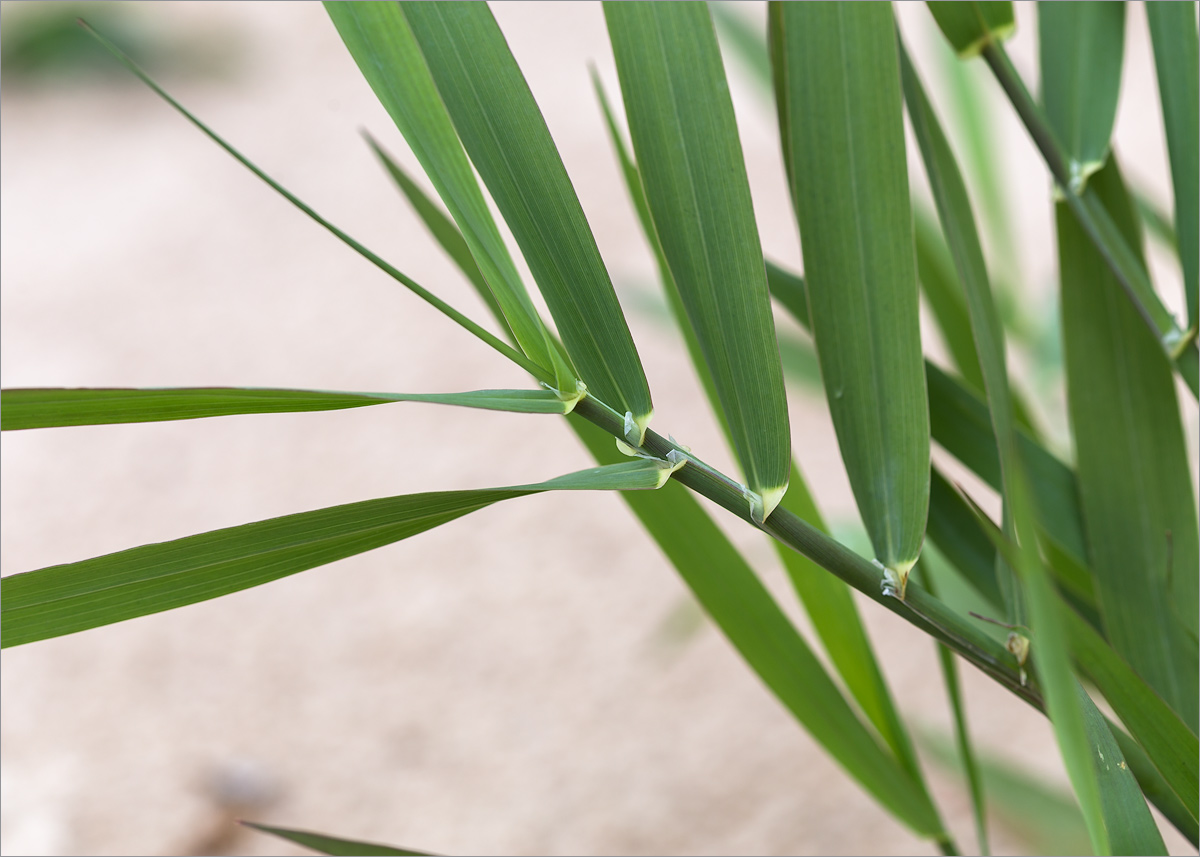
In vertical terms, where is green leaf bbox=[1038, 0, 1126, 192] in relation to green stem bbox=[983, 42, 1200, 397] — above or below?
above

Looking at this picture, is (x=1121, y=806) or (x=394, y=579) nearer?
(x=1121, y=806)

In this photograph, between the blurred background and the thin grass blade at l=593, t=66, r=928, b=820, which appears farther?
the blurred background

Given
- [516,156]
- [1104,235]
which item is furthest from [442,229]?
[1104,235]

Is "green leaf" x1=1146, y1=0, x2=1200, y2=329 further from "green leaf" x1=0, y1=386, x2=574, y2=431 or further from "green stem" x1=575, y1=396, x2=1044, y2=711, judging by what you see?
"green leaf" x1=0, y1=386, x2=574, y2=431

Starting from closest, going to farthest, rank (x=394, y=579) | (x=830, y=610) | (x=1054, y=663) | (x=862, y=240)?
(x=1054, y=663), (x=862, y=240), (x=830, y=610), (x=394, y=579)

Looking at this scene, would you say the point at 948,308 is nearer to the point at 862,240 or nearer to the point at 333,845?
the point at 862,240

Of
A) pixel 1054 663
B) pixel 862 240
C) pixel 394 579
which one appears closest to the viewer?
pixel 1054 663

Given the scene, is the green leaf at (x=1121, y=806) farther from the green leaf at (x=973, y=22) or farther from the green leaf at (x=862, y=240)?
the green leaf at (x=973, y=22)

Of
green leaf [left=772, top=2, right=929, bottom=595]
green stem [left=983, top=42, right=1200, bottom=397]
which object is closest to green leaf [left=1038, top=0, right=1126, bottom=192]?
green stem [left=983, top=42, right=1200, bottom=397]
